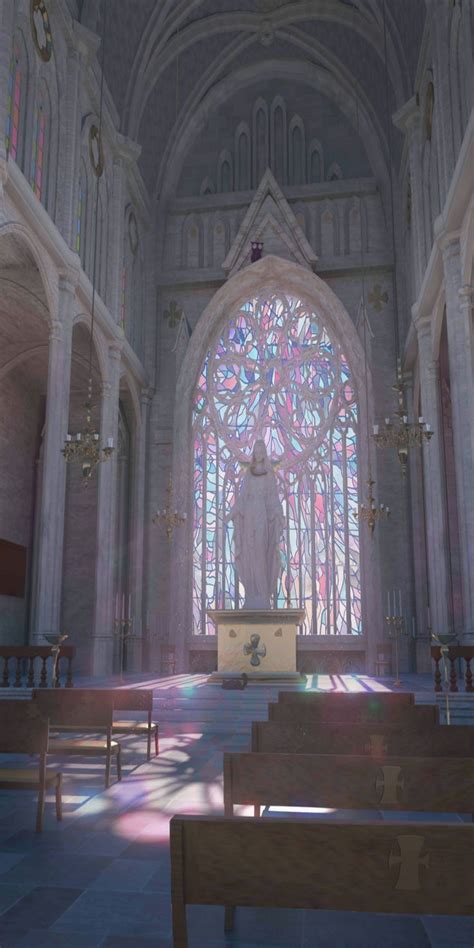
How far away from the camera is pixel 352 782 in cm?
383

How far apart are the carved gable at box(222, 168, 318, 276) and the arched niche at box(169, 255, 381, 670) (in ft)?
1.48

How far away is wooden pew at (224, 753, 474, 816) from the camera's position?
12.2 ft

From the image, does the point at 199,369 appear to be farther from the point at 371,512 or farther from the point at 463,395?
the point at 463,395

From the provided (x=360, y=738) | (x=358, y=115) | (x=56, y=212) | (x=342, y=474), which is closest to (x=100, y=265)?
(x=56, y=212)

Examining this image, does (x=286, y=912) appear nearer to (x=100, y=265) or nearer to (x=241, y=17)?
(x=100, y=265)

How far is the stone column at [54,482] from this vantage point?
1495cm

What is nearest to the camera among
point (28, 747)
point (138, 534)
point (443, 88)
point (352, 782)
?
point (352, 782)

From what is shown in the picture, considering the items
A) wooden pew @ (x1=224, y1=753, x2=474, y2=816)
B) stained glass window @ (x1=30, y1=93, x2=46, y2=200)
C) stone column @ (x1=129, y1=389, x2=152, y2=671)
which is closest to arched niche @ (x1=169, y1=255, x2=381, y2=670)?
stone column @ (x1=129, y1=389, x2=152, y2=671)

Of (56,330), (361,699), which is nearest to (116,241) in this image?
(56,330)

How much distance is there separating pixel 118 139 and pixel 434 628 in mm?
15191

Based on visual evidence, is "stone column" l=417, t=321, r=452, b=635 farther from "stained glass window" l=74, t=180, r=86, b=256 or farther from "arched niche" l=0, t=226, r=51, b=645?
"arched niche" l=0, t=226, r=51, b=645

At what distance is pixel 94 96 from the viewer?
19.2m

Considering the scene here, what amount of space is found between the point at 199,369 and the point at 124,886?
825 inches

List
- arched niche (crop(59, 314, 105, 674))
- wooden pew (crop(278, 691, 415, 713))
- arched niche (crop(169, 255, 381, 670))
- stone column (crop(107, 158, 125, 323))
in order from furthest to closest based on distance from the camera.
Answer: arched niche (crop(59, 314, 105, 674)), arched niche (crop(169, 255, 381, 670)), stone column (crop(107, 158, 125, 323)), wooden pew (crop(278, 691, 415, 713))
